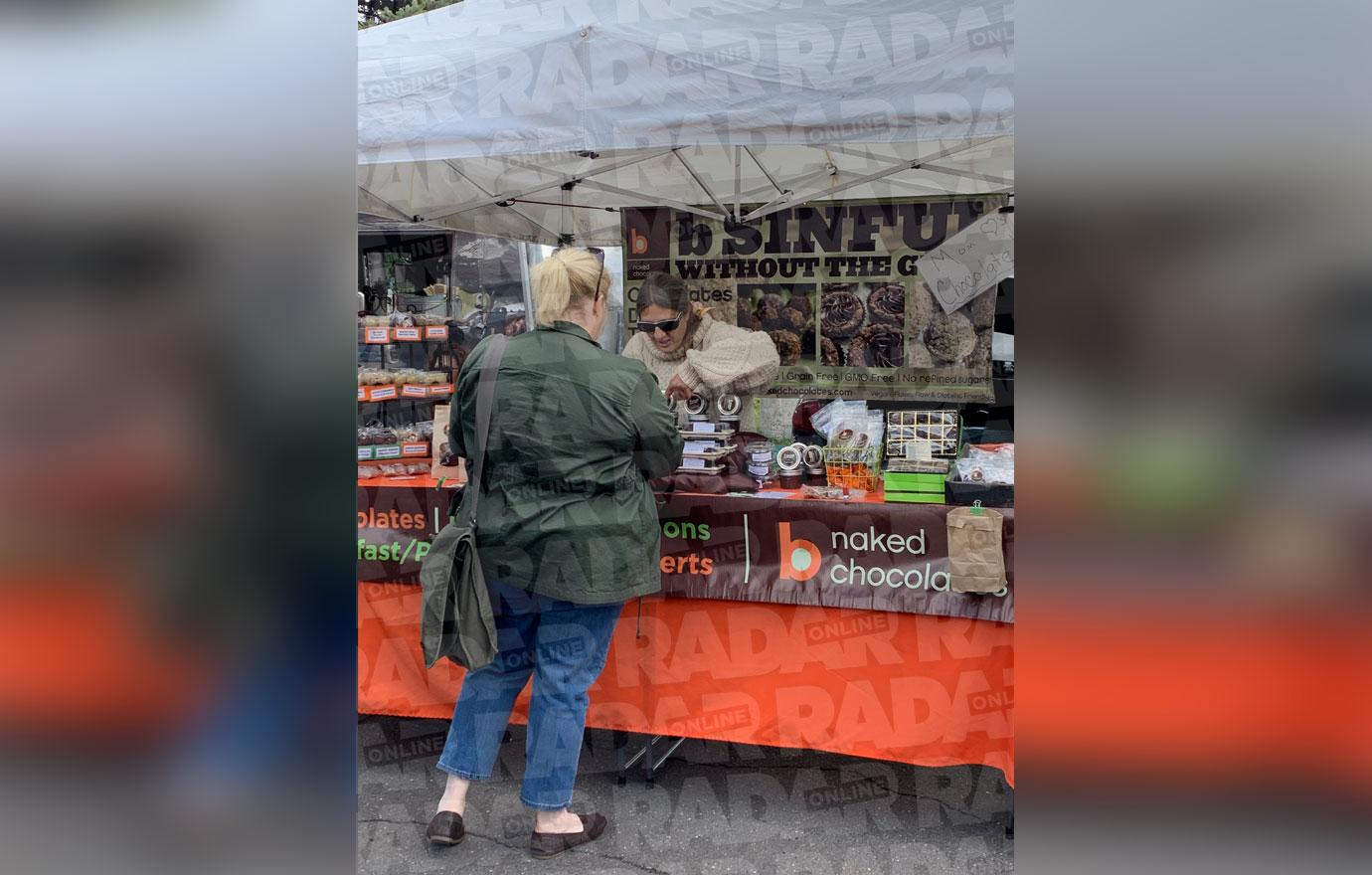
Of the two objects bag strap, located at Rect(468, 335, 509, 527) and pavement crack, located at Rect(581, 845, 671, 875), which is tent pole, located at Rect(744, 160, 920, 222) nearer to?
bag strap, located at Rect(468, 335, 509, 527)

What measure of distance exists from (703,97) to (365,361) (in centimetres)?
214

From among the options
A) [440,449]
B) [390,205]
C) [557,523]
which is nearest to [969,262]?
[440,449]

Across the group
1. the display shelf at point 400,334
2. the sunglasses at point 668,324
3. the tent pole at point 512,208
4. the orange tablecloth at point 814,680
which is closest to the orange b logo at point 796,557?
the orange tablecloth at point 814,680

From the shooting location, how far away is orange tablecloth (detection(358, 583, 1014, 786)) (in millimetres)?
3141

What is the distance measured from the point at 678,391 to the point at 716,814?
1.86 m

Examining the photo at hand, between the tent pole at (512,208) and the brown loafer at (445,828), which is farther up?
the tent pole at (512,208)

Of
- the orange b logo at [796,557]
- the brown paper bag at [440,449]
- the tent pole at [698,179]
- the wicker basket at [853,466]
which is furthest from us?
the tent pole at [698,179]

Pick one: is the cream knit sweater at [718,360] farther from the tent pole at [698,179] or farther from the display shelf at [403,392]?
the display shelf at [403,392]

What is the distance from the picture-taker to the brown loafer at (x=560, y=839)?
310 cm

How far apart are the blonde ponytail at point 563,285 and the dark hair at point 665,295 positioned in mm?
1394
